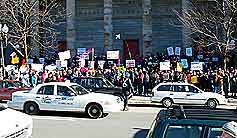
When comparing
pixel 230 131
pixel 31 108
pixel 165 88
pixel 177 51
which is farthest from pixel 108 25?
pixel 230 131

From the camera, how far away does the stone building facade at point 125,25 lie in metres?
42.7

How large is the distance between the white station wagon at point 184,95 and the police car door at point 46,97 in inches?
253

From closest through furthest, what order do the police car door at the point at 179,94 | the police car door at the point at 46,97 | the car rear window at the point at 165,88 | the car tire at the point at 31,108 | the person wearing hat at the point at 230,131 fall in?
the person wearing hat at the point at 230,131
the police car door at the point at 46,97
the car tire at the point at 31,108
the police car door at the point at 179,94
the car rear window at the point at 165,88

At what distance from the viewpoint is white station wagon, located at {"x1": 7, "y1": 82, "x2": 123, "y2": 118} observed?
63.3 feet

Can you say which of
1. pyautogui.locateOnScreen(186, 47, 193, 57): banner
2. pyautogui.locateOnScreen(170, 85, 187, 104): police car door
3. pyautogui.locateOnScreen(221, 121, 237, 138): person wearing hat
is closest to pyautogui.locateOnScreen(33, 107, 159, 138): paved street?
pyautogui.locateOnScreen(170, 85, 187, 104): police car door

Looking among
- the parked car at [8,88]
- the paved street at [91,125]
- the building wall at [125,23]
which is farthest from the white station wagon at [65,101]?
the building wall at [125,23]

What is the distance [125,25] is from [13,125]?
3611 centimetres

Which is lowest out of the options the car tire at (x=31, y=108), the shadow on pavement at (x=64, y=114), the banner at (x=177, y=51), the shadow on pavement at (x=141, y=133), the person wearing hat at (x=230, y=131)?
the shadow on pavement at (x=141, y=133)

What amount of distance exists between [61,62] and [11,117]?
986 inches

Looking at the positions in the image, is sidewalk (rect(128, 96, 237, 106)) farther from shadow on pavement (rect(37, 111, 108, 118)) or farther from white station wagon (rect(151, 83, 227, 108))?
shadow on pavement (rect(37, 111, 108, 118))

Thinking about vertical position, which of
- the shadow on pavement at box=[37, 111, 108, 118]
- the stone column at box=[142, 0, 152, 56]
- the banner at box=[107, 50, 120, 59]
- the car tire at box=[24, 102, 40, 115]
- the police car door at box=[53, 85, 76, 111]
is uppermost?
the stone column at box=[142, 0, 152, 56]

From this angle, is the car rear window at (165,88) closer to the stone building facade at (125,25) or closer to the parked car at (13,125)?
the parked car at (13,125)

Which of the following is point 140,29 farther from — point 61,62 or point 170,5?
point 61,62

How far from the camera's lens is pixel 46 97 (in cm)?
1984
